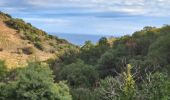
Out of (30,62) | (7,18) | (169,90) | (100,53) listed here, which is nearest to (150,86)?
(169,90)

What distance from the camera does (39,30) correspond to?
152625 millimetres

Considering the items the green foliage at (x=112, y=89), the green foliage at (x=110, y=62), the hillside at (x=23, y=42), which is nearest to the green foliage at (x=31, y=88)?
the green foliage at (x=112, y=89)

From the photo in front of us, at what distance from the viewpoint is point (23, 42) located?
432 ft

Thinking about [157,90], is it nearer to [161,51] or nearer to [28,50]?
[161,51]

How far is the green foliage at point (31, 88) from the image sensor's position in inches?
1700

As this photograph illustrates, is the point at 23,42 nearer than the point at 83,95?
No

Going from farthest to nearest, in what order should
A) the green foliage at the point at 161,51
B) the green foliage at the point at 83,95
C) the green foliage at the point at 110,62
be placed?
the green foliage at the point at 110,62, the green foliage at the point at 161,51, the green foliage at the point at 83,95

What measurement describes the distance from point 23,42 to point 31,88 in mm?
88781

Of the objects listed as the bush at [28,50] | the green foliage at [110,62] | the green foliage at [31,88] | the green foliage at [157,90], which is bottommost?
the bush at [28,50]

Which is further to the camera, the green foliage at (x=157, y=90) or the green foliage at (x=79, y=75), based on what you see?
the green foliage at (x=79, y=75)

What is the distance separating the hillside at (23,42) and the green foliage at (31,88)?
66508mm

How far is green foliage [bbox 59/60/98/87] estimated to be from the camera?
75250mm

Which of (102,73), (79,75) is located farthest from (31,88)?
(102,73)

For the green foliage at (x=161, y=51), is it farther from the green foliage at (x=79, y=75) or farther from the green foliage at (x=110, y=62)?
the green foliage at (x=79, y=75)
